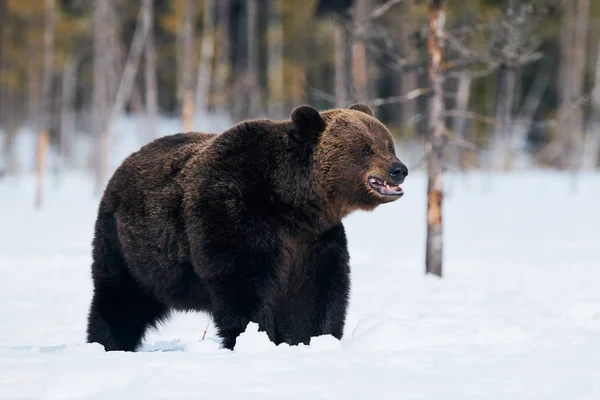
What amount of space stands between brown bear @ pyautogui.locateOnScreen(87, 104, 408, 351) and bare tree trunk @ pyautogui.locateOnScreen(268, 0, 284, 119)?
30818mm

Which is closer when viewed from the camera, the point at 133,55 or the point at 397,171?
the point at 397,171

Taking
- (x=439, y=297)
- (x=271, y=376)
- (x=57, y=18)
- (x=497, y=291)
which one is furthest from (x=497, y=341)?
(x=57, y=18)

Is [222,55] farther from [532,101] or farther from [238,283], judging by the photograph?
[238,283]

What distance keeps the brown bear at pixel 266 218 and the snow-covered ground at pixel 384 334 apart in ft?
1.08

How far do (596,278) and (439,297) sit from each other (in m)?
2.87

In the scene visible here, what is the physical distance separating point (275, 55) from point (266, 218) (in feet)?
103

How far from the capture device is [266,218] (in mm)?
5281

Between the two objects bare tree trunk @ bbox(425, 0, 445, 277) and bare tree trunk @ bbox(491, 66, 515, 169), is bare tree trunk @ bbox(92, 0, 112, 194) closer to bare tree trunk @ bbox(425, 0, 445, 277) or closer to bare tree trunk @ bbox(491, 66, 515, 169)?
bare tree trunk @ bbox(491, 66, 515, 169)

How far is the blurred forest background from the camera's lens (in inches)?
1145

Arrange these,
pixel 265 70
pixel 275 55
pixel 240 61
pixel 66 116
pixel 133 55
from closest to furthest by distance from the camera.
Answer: pixel 133 55 → pixel 66 116 → pixel 275 55 → pixel 240 61 → pixel 265 70

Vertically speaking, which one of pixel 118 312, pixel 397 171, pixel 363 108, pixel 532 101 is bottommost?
pixel 532 101

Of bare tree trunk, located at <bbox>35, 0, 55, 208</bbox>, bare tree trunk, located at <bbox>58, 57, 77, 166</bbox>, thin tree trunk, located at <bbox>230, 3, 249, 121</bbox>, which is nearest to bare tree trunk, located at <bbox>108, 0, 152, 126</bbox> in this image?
bare tree trunk, located at <bbox>35, 0, 55, 208</bbox>

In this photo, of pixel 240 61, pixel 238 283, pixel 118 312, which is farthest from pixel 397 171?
pixel 240 61

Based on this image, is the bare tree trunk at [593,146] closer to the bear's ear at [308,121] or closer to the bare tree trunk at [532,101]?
the bare tree trunk at [532,101]
